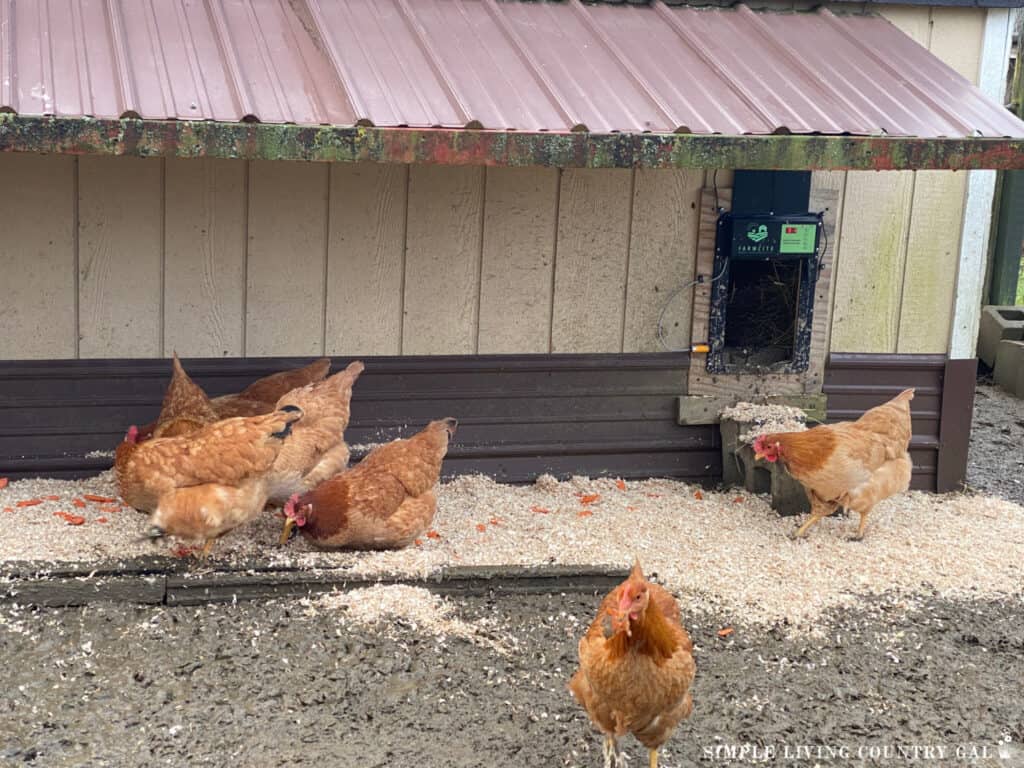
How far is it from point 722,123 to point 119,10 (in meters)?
2.67

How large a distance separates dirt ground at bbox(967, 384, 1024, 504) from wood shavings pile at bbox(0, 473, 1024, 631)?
2.71ft

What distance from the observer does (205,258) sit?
6074 millimetres

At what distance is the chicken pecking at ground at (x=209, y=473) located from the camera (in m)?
5.02

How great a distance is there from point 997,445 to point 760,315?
2927 millimetres

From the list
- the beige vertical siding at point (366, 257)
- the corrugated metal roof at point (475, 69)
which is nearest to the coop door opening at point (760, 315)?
the corrugated metal roof at point (475, 69)

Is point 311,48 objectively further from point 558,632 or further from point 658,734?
point 658,734

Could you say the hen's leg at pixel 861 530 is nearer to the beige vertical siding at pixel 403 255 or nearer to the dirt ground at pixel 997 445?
the beige vertical siding at pixel 403 255

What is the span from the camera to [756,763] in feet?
13.1

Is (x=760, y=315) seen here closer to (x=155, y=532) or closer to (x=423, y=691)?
(x=423, y=691)

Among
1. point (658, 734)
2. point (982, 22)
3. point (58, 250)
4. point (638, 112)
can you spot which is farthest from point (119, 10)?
point (982, 22)

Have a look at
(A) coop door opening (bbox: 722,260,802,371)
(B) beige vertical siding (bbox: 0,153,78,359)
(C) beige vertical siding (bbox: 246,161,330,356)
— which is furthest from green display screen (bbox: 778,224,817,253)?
(B) beige vertical siding (bbox: 0,153,78,359)

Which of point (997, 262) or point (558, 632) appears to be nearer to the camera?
point (558, 632)

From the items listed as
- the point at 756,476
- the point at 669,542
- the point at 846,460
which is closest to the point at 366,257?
the point at 669,542

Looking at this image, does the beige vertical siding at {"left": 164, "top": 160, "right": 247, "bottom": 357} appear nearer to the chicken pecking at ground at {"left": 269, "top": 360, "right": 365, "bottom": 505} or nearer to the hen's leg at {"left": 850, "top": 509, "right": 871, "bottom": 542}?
the chicken pecking at ground at {"left": 269, "top": 360, "right": 365, "bottom": 505}
